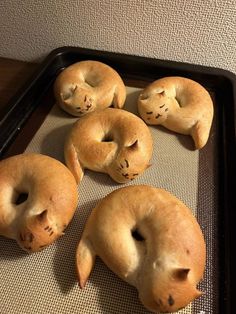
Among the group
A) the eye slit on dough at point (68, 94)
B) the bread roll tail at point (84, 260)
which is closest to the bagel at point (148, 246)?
the bread roll tail at point (84, 260)

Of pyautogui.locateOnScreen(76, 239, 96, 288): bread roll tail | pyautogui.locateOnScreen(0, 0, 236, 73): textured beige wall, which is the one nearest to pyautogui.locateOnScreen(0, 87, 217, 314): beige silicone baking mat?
pyautogui.locateOnScreen(76, 239, 96, 288): bread roll tail

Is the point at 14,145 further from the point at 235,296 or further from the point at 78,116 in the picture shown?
the point at 235,296

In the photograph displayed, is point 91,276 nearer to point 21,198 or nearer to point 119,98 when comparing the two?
point 21,198

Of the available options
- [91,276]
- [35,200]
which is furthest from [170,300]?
A: [35,200]

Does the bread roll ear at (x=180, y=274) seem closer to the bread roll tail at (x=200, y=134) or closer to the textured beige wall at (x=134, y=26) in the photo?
the bread roll tail at (x=200, y=134)

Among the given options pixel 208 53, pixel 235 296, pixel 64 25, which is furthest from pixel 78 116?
pixel 235 296
